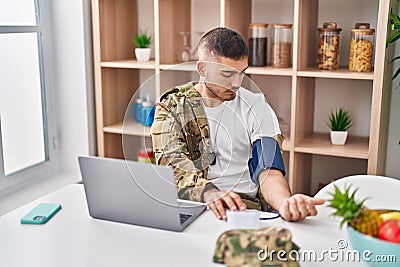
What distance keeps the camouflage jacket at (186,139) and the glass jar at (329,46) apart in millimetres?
1115

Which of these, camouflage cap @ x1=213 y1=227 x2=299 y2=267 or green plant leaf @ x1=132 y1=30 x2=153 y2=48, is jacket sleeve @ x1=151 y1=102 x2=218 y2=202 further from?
green plant leaf @ x1=132 y1=30 x2=153 y2=48

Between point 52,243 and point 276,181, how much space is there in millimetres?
715

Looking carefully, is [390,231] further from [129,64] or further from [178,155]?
[129,64]

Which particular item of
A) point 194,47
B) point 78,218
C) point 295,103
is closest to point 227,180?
point 78,218

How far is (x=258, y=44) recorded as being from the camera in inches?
102

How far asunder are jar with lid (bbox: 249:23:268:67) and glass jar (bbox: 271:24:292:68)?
51mm

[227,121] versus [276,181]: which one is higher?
[227,121]

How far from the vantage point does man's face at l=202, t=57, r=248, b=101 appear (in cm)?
150

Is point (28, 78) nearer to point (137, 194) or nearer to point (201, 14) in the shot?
point (201, 14)

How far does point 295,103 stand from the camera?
245 cm

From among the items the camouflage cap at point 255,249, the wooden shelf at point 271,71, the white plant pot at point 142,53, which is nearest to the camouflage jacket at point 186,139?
the camouflage cap at point 255,249

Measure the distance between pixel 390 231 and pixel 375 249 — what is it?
0.05 meters

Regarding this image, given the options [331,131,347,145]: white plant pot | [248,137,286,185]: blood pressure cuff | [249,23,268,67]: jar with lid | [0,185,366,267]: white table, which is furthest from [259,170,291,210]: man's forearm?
[249,23,268,67]: jar with lid

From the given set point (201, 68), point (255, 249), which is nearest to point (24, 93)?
point (201, 68)
